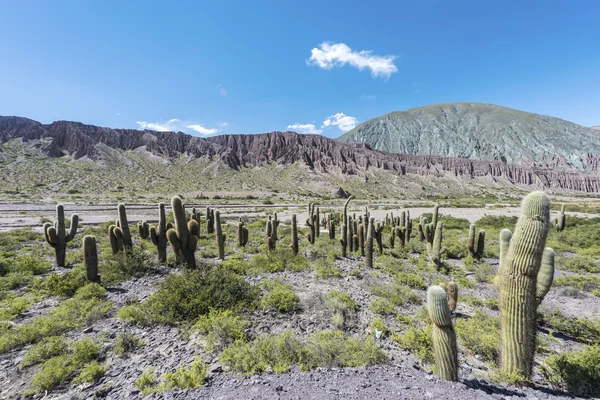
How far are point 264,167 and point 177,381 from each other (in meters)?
78.9

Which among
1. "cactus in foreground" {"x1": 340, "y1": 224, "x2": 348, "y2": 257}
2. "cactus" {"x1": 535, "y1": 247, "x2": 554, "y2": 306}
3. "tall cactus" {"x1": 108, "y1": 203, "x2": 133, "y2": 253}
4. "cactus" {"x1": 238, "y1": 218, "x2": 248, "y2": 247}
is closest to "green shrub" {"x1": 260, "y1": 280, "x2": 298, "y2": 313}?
"cactus" {"x1": 535, "y1": 247, "x2": 554, "y2": 306}

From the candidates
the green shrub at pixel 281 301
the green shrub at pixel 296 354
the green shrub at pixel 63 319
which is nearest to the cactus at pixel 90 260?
the green shrub at pixel 63 319

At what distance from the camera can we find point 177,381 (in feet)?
13.5

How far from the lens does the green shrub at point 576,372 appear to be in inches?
163

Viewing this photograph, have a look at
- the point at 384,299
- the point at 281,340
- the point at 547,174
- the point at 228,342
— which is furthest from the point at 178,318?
the point at 547,174

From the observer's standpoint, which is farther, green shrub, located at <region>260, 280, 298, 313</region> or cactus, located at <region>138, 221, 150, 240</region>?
cactus, located at <region>138, 221, 150, 240</region>

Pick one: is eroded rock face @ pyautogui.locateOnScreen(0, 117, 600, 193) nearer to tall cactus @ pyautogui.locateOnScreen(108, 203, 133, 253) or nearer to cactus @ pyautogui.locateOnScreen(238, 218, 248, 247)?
cactus @ pyautogui.locateOnScreen(238, 218, 248, 247)

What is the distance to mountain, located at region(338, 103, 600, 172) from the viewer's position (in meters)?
135

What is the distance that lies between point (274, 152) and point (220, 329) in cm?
8553

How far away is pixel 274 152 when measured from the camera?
88438mm

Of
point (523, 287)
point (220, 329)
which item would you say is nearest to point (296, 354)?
point (220, 329)

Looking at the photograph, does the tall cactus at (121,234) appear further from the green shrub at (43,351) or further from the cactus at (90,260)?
the green shrub at (43,351)

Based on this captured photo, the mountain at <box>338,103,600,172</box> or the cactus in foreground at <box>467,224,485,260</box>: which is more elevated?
the mountain at <box>338,103,600,172</box>

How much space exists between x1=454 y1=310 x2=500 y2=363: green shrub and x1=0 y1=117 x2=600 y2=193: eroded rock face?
76.6 metres
